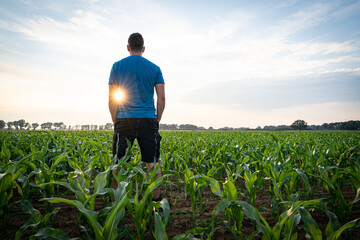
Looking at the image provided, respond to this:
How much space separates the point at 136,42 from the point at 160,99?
950 millimetres

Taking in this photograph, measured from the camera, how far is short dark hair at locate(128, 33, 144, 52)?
2.84 meters

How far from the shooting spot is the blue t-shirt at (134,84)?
2.76 meters

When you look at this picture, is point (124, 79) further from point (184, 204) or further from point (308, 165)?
point (308, 165)

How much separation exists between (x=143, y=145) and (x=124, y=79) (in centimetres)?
104

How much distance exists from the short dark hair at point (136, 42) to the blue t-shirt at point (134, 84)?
0.16 metres

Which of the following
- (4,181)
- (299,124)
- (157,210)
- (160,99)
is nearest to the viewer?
(4,181)

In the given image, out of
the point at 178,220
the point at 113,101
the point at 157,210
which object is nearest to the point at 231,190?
the point at 157,210

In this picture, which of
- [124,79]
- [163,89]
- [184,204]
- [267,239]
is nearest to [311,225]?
[267,239]

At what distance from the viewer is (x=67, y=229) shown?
2244 mm

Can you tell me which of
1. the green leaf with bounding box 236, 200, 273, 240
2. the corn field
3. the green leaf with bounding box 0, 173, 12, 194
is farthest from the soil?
the green leaf with bounding box 236, 200, 273, 240

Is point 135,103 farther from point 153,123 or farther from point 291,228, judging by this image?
point 291,228

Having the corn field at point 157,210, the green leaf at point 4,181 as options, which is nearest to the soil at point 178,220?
the corn field at point 157,210

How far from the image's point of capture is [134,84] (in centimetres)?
276

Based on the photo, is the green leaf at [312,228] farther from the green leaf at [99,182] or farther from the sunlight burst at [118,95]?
the sunlight burst at [118,95]
